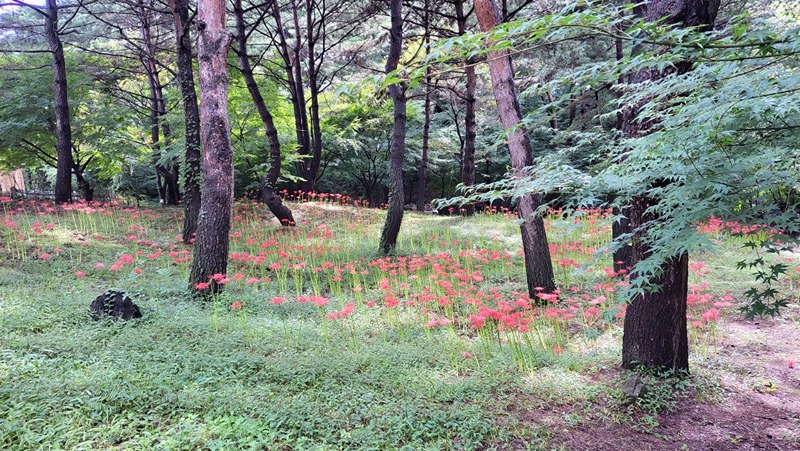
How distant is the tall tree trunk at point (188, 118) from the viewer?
6930 mm

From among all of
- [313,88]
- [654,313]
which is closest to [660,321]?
[654,313]

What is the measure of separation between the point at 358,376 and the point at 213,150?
3.36m

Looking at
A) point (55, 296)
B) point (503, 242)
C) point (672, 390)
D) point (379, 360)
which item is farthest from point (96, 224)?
point (672, 390)

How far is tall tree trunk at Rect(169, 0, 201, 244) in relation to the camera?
693cm

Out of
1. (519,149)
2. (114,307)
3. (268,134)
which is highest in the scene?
(268,134)

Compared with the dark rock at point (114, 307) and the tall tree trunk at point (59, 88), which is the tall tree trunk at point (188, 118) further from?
the tall tree trunk at point (59, 88)

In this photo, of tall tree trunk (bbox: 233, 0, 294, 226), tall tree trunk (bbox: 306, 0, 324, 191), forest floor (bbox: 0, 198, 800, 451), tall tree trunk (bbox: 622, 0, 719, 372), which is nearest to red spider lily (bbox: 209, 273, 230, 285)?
forest floor (bbox: 0, 198, 800, 451)

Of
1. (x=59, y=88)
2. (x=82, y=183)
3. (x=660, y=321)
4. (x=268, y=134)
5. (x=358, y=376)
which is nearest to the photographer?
(x=358, y=376)

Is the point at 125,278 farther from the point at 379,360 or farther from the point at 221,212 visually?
the point at 379,360

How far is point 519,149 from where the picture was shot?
5105 mm

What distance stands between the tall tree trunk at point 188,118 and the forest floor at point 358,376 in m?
2.11

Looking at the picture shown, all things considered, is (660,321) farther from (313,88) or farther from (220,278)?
(313,88)

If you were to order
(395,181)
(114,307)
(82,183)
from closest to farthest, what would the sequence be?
(114,307)
(395,181)
(82,183)

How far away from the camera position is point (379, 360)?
11.6 ft
